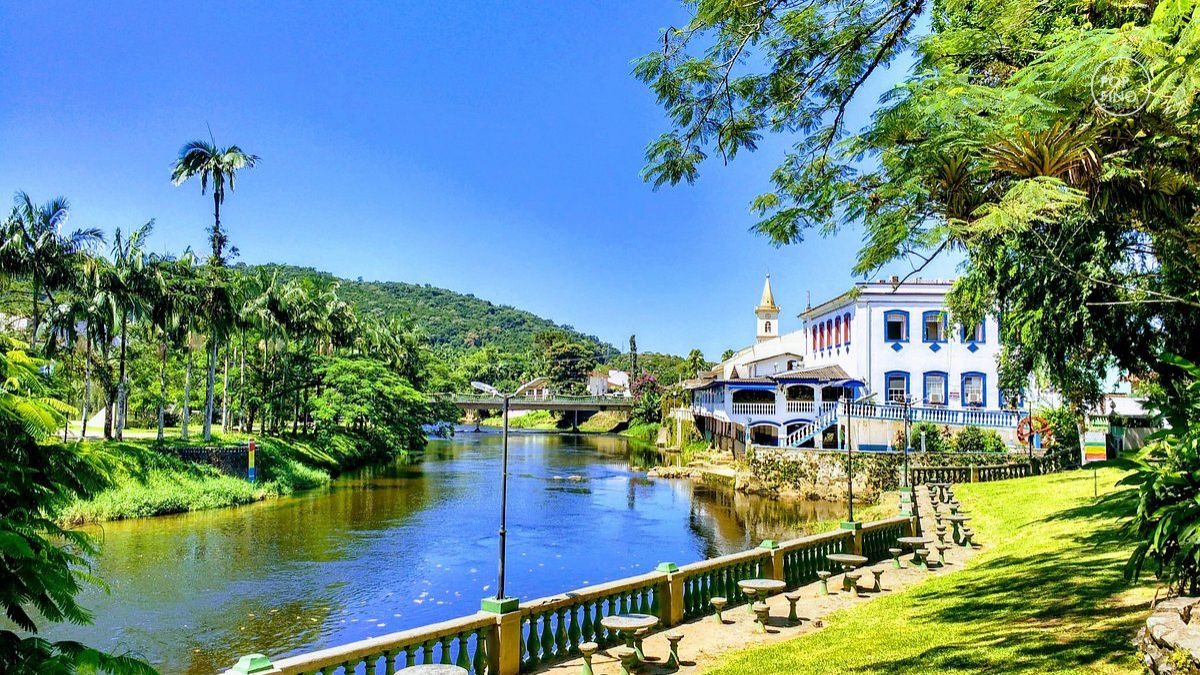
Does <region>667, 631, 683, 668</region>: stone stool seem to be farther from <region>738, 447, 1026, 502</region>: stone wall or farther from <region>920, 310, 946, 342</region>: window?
<region>920, 310, 946, 342</region>: window

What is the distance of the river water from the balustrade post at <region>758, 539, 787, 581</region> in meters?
8.69

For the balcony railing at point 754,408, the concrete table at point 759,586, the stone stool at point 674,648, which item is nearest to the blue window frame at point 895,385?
Answer: the balcony railing at point 754,408

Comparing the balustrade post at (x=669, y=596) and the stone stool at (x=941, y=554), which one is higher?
the balustrade post at (x=669, y=596)

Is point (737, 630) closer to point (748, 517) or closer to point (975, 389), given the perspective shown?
point (748, 517)

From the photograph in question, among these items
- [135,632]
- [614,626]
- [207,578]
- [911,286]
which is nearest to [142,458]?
[207,578]

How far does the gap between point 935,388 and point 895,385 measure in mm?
1974

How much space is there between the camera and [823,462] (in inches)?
1582

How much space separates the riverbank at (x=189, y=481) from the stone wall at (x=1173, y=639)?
22.6 metres

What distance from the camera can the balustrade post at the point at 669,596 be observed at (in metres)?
11.3

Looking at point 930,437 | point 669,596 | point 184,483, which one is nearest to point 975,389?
point 930,437

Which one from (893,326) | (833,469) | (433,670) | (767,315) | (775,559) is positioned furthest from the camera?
(767,315)

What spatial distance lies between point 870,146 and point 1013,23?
1.73m

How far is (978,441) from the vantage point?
38.9 meters

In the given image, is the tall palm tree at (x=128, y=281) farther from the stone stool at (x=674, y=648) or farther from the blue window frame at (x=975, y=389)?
the blue window frame at (x=975, y=389)
